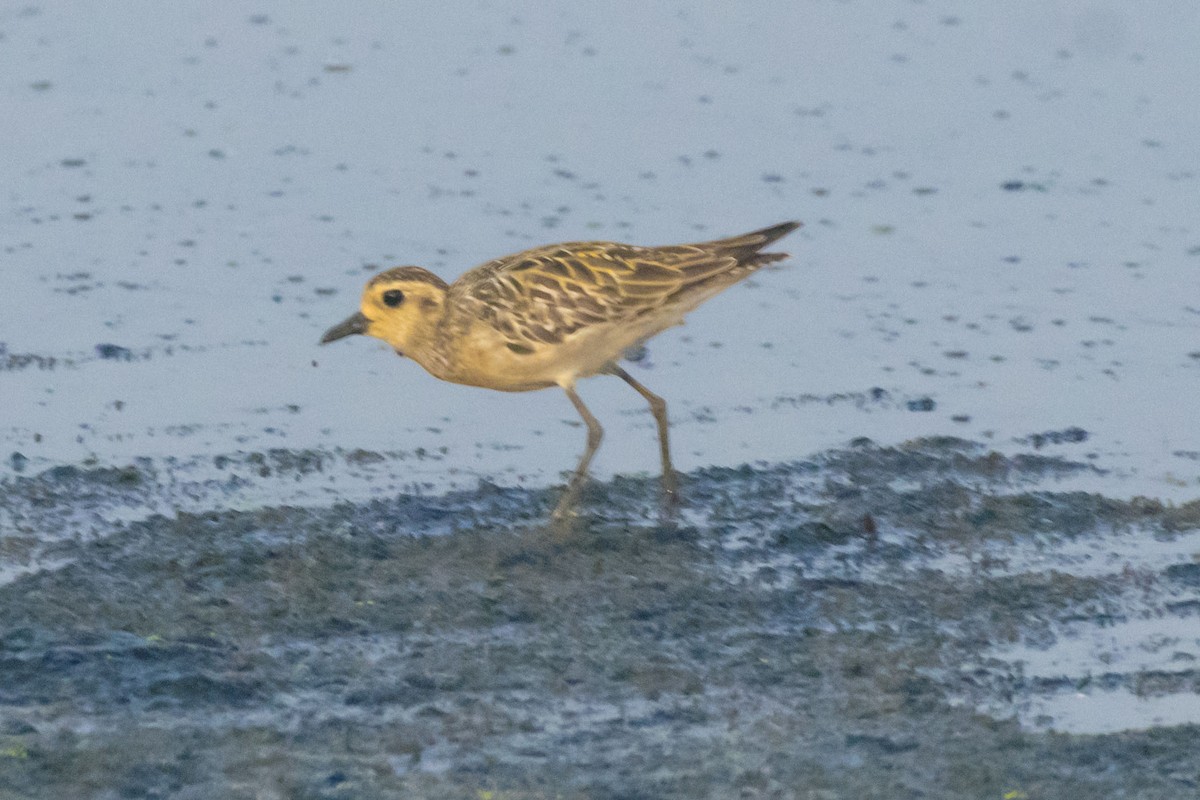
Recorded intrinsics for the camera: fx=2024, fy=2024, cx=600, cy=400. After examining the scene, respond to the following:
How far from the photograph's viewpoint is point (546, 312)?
8.29 m

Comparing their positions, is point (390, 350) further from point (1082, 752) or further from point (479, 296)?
point (1082, 752)

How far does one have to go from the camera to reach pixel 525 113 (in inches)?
508

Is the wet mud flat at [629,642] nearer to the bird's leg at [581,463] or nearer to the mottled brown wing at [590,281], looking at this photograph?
the bird's leg at [581,463]

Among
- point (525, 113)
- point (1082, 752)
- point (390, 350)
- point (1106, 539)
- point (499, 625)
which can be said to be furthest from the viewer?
point (525, 113)

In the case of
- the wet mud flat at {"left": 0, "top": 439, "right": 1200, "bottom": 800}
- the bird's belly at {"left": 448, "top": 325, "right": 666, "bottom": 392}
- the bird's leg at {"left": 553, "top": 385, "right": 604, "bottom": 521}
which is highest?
the bird's belly at {"left": 448, "top": 325, "right": 666, "bottom": 392}

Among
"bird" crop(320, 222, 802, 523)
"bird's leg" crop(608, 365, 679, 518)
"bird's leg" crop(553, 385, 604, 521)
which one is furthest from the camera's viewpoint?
"bird" crop(320, 222, 802, 523)

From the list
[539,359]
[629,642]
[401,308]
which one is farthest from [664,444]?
[629,642]

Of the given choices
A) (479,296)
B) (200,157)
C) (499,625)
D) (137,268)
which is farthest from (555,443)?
(200,157)

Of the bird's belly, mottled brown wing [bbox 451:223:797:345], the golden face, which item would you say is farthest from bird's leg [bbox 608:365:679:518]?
the golden face

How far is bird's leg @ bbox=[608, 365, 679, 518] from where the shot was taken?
8156mm

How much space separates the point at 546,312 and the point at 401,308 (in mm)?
604

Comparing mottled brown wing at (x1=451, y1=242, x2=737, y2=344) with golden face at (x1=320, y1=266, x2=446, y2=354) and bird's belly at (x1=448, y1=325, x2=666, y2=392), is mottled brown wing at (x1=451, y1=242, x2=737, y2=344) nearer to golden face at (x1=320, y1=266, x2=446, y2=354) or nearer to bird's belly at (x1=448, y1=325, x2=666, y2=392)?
bird's belly at (x1=448, y1=325, x2=666, y2=392)

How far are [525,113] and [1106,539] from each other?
6130 mm

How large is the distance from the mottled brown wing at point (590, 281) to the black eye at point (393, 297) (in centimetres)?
24
